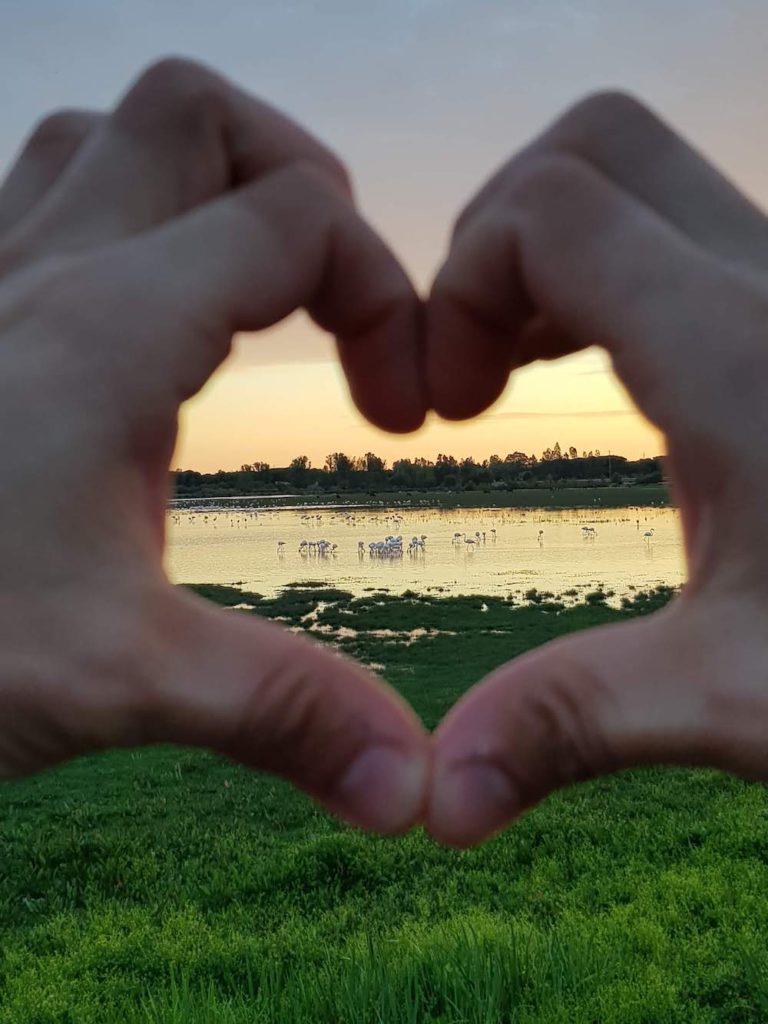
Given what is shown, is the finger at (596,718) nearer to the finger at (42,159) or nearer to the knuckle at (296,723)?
the knuckle at (296,723)

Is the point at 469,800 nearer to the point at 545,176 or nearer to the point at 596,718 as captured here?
the point at 596,718

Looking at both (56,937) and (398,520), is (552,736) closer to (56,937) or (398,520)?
(56,937)

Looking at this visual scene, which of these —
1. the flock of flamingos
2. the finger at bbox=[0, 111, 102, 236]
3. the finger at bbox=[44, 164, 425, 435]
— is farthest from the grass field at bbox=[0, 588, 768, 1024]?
the flock of flamingos

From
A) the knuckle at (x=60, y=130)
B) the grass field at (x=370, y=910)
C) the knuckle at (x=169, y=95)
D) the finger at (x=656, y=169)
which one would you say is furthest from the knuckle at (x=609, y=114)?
the grass field at (x=370, y=910)

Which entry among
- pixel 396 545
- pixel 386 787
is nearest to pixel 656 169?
pixel 386 787

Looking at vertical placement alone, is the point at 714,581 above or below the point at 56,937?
above

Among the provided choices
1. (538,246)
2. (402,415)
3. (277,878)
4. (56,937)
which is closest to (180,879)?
(277,878)

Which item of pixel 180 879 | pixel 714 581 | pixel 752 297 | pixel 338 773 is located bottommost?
pixel 180 879
